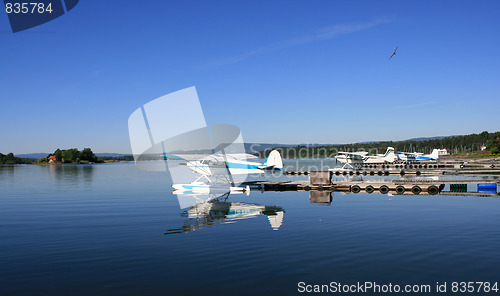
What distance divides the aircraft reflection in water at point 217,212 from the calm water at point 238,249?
133 mm

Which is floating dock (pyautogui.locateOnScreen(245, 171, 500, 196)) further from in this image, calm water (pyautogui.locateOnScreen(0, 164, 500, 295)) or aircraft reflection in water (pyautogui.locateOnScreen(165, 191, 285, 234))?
aircraft reflection in water (pyautogui.locateOnScreen(165, 191, 285, 234))

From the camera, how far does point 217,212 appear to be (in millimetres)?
20312

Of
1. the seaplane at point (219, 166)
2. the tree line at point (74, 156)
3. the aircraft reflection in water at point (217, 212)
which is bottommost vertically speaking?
the aircraft reflection in water at point (217, 212)

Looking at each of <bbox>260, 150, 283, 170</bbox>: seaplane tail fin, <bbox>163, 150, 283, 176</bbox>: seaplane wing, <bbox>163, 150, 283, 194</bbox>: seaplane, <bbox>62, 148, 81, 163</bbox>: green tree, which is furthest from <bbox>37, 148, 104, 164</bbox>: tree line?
<bbox>260, 150, 283, 170</bbox>: seaplane tail fin

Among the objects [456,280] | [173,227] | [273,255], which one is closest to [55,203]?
[173,227]

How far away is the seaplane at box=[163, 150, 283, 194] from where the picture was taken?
28.5 meters

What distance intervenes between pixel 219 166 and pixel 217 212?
1172cm

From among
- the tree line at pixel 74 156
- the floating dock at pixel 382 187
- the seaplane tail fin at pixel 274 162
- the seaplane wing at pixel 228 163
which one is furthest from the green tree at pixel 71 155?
the floating dock at pixel 382 187

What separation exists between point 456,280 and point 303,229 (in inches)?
276

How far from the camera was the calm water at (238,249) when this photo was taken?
8773 mm

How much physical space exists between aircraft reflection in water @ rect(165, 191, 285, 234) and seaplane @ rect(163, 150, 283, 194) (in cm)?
89

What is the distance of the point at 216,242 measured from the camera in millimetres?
12641

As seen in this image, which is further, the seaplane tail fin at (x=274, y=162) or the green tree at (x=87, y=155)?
the green tree at (x=87, y=155)

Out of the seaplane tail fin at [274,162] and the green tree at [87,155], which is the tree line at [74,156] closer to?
the green tree at [87,155]
